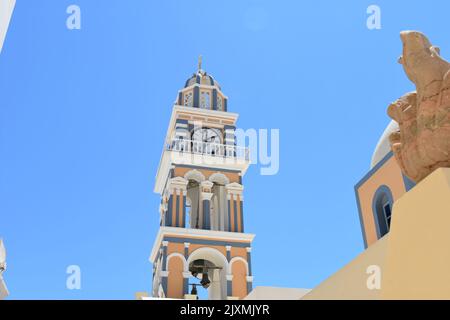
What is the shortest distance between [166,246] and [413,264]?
47.6 ft

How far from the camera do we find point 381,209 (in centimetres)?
1021

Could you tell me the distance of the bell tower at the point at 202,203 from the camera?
676 inches

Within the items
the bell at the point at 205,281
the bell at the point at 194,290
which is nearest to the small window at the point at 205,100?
the bell at the point at 205,281

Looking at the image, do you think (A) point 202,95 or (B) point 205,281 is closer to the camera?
(B) point 205,281

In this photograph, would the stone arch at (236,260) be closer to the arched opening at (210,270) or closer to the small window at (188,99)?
the arched opening at (210,270)

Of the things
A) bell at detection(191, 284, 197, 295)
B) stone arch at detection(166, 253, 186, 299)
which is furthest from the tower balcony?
bell at detection(191, 284, 197, 295)

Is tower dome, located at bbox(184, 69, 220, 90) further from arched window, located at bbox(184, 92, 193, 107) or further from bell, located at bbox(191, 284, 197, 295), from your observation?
bell, located at bbox(191, 284, 197, 295)

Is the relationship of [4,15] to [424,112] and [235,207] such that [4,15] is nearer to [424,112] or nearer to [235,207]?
[424,112]

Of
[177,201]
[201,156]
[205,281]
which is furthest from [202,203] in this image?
[205,281]

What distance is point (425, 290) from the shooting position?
3.08 metres

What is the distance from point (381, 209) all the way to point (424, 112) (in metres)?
6.94
